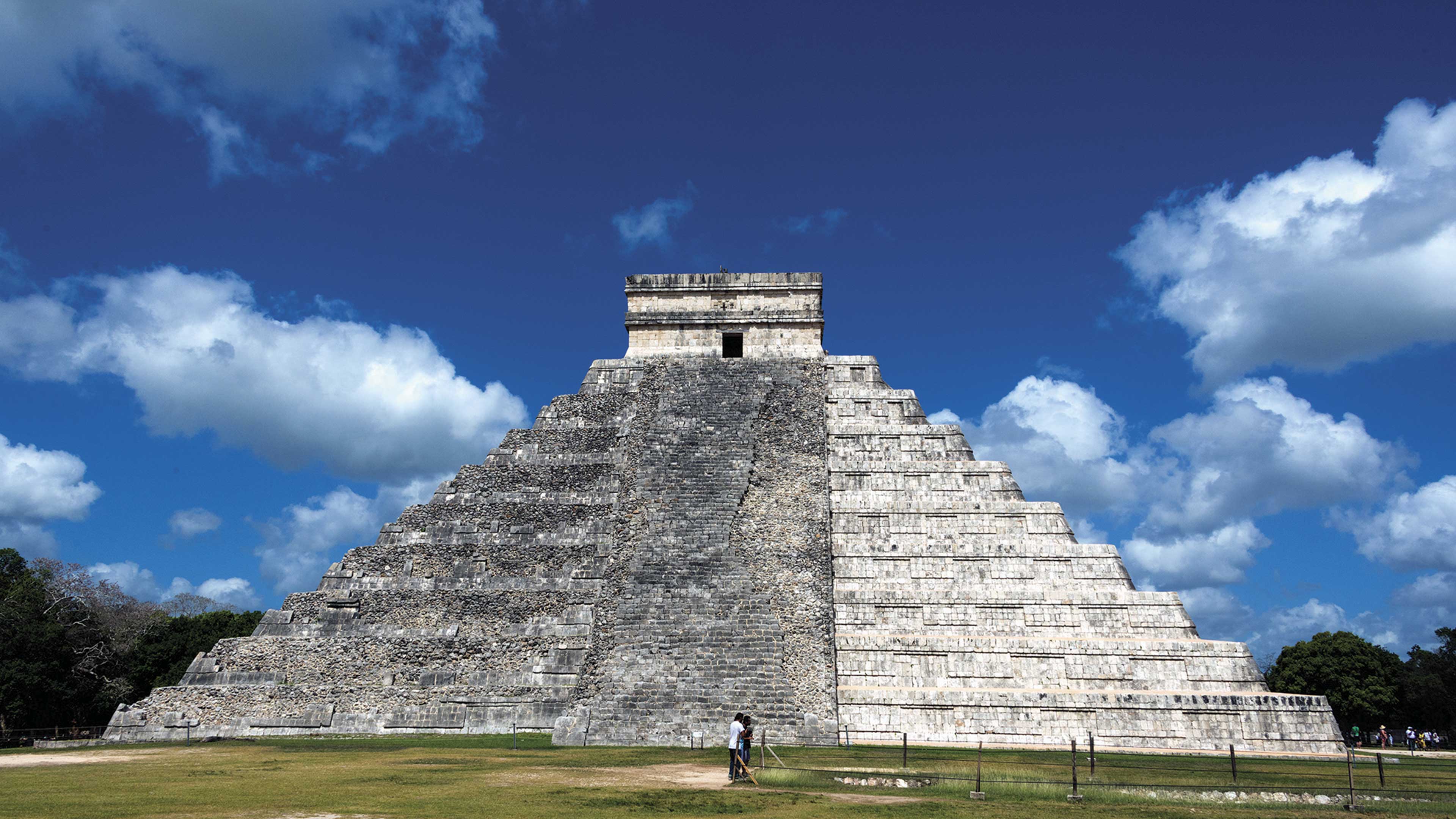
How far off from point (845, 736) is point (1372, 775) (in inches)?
312

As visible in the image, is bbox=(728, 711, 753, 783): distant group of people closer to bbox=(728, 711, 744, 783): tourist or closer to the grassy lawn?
bbox=(728, 711, 744, 783): tourist

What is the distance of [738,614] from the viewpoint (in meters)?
17.6

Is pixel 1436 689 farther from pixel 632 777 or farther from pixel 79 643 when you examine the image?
pixel 79 643

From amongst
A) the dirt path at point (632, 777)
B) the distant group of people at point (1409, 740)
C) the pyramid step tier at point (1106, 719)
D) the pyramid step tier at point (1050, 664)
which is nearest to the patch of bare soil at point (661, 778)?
the dirt path at point (632, 777)

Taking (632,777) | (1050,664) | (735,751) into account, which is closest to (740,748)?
(735,751)

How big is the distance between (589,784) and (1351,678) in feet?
131

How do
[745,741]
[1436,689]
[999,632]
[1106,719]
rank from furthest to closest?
1. [1436,689]
2. [999,632]
3. [1106,719]
4. [745,741]

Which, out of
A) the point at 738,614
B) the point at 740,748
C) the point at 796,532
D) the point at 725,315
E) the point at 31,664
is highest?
the point at 725,315

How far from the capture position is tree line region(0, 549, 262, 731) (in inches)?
1101

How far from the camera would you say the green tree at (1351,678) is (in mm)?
38469

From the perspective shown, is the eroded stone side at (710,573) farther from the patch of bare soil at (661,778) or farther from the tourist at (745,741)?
the tourist at (745,741)

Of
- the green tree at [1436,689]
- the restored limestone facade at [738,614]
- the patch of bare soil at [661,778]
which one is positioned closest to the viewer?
the patch of bare soil at [661,778]

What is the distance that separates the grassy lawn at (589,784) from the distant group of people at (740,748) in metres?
0.29

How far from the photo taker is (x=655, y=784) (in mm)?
10836
